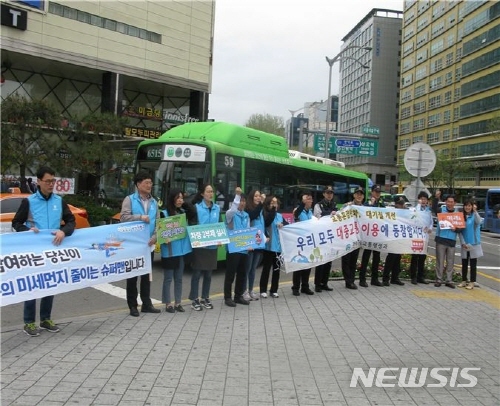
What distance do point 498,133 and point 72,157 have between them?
36781mm

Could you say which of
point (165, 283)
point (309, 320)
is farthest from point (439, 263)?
point (165, 283)

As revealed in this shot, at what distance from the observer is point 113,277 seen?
659 cm

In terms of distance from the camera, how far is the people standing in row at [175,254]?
22.8 ft

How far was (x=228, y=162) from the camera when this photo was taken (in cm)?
1165

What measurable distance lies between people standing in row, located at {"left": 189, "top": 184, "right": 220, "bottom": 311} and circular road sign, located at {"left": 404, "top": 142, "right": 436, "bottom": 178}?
6.76 meters

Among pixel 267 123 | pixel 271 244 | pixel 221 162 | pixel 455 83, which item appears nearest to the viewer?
pixel 271 244

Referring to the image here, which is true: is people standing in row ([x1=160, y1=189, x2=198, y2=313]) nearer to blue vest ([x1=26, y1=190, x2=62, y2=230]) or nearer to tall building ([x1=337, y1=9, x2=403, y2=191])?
blue vest ([x1=26, y1=190, x2=62, y2=230])

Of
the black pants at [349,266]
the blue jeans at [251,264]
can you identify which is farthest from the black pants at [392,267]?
the blue jeans at [251,264]

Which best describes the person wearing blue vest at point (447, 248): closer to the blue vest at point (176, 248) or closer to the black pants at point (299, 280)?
the black pants at point (299, 280)

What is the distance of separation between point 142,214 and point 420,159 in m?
8.10

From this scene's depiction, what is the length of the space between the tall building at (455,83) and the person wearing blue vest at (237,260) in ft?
130

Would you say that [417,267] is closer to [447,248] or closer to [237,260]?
[447,248]

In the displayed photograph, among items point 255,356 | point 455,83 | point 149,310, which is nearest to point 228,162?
point 149,310

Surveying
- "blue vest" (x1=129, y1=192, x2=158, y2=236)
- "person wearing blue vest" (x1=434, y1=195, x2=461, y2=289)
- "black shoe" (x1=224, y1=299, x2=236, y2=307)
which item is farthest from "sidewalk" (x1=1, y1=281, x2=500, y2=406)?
"person wearing blue vest" (x1=434, y1=195, x2=461, y2=289)
